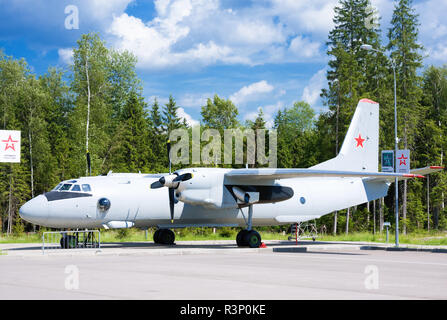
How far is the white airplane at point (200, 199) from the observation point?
2416 centimetres

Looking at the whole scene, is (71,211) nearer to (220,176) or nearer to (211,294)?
(220,176)

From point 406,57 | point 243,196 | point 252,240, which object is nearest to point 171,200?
point 243,196

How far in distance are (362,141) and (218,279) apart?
21.0 m

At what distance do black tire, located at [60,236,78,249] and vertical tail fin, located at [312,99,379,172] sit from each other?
1385cm

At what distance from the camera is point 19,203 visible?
5734 centimetres

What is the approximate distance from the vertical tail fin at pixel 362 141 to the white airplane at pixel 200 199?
1.46 metres

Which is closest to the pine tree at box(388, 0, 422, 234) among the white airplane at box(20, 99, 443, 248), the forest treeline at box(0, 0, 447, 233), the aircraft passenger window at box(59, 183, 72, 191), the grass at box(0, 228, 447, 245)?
the forest treeline at box(0, 0, 447, 233)

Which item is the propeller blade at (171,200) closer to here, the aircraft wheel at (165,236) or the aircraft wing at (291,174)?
the aircraft wheel at (165,236)

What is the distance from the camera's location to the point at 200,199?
25047 millimetres

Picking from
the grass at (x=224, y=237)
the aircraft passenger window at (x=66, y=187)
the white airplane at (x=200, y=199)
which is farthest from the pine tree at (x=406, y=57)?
the aircraft passenger window at (x=66, y=187)

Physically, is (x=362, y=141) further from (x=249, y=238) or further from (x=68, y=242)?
(x=68, y=242)

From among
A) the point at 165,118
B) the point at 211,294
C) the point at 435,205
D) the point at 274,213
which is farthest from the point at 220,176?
the point at 165,118

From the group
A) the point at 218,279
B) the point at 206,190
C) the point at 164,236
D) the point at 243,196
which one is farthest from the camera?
the point at 164,236
